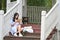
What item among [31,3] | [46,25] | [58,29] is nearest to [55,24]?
[58,29]

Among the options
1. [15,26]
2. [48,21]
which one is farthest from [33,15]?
[48,21]

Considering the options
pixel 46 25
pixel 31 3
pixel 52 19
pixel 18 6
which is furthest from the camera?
pixel 31 3

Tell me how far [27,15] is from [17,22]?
137 inches

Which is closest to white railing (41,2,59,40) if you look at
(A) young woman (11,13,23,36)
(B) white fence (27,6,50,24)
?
(A) young woman (11,13,23,36)

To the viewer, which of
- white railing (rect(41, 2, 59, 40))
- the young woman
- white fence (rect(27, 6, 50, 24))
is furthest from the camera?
white fence (rect(27, 6, 50, 24))

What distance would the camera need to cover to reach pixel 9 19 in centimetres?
985

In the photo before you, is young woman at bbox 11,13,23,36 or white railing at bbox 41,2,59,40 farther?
young woman at bbox 11,13,23,36

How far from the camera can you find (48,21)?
888cm

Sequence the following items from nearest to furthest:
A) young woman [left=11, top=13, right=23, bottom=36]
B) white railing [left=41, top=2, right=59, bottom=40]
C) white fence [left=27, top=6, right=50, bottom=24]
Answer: white railing [left=41, top=2, right=59, bottom=40] < young woman [left=11, top=13, right=23, bottom=36] < white fence [left=27, top=6, right=50, bottom=24]

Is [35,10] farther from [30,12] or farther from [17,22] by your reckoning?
[17,22]

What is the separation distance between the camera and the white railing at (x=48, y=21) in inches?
329

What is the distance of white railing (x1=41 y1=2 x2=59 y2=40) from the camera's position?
8359 mm

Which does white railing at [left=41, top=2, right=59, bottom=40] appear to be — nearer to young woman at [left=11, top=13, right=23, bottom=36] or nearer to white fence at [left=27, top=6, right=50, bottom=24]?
young woman at [left=11, top=13, right=23, bottom=36]

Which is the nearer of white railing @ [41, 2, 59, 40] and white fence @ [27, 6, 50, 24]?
white railing @ [41, 2, 59, 40]
